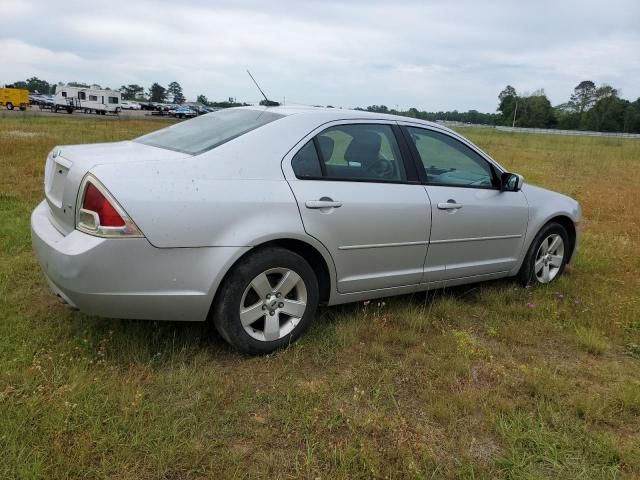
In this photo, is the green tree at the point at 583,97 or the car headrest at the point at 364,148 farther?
the green tree at the point at 583,97

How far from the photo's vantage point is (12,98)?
4878 cm

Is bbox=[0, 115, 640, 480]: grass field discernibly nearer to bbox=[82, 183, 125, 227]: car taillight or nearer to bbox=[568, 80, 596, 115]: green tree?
bbox=[82, 183, 125, 227]: car taillight

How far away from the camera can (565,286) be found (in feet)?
16.4

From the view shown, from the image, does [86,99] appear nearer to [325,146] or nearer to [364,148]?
[364,148]

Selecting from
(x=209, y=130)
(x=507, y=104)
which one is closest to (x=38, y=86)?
(x=507, y=104)

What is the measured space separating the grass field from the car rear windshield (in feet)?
3.89

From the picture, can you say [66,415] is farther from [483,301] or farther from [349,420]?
[483,301]

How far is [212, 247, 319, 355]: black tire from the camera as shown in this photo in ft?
9.95

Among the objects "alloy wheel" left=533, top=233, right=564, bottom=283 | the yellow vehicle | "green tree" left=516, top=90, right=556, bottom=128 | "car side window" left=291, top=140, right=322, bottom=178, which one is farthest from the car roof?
"green tree" left=516, top=90, right=556, bottom=128

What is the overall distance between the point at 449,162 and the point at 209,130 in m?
1.90

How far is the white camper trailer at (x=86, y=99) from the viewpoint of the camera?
4944cm

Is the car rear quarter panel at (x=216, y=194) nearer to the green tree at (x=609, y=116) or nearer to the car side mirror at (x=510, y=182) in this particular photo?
the car side mirror at (x=510, y=182)

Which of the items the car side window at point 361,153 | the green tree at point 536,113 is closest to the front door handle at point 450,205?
the car side window at point 361,153

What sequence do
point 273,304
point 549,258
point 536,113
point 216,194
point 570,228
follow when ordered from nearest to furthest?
point 216,194 → point 273,304 → point 549,258 → point 570,228 → point 536,113
